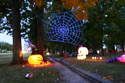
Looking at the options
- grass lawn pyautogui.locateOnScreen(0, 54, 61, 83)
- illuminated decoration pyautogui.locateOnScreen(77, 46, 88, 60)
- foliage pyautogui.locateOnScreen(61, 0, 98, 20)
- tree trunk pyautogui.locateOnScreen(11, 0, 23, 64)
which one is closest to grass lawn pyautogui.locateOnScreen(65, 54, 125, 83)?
grass lawn pyautogui.locateOnScreen(0, 54, 61, 83)

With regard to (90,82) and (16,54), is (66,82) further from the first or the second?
(16,54)

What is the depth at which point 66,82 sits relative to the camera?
6.19m

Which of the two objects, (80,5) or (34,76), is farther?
(34,76)

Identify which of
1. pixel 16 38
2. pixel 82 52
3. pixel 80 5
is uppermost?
pixel 80 5

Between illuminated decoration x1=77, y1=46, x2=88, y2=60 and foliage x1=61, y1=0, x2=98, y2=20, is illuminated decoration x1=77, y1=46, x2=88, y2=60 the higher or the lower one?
the lower one

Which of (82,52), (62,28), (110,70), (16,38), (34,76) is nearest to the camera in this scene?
(34,76)

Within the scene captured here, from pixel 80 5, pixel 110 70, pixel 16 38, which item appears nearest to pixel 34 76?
pixel 80 5

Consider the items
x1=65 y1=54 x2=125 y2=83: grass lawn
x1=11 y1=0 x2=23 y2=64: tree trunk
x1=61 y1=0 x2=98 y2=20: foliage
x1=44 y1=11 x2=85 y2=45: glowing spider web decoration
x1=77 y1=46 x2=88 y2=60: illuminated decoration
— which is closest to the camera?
x1=65 y1=54 x2=125 y2=83: grass lawn

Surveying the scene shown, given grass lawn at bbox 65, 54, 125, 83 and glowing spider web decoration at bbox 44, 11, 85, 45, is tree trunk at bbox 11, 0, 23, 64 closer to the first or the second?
glowing spider web decoration at bbox 44, 11, 85, 45

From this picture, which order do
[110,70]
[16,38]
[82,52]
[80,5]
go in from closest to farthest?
[80,5]
[110,70]
[16,38]
[82,52]

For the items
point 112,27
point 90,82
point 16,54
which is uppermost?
point 112,27

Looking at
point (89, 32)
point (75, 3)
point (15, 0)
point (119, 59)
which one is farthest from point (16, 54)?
point (89, 32)

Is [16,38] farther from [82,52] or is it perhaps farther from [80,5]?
[82,52]

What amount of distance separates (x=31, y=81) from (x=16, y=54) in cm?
715
